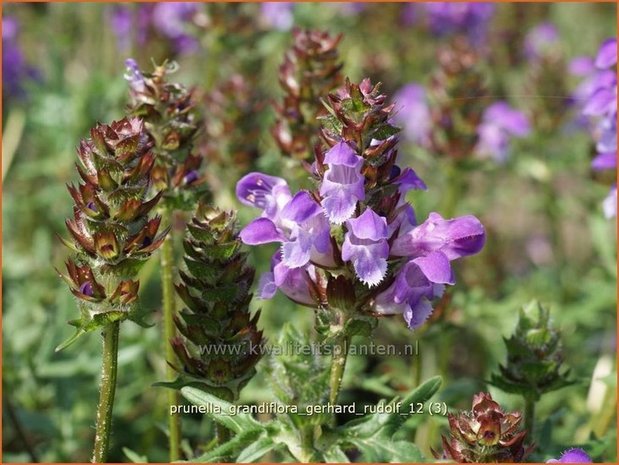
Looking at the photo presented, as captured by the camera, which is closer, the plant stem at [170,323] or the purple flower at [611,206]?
the plant stem at [170,323]

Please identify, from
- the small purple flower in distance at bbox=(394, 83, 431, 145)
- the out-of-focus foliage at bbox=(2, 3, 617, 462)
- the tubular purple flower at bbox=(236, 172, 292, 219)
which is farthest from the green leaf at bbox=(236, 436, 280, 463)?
the small purple flower in distance at bbox=(394, 83, 431, 145)

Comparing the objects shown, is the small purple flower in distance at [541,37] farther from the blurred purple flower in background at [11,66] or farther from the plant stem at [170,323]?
the plant stem at [170,323]

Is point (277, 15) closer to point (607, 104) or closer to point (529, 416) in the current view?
point (607, 104)

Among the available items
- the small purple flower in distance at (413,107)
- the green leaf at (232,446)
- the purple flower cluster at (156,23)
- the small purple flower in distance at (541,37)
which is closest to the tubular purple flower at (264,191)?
the green leaf at (232,446)

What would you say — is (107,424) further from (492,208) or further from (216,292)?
(492,208)

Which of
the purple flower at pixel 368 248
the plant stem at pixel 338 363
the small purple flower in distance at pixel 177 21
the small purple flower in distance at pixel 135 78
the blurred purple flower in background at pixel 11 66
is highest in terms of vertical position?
the small purple flower in distance at pixel 177 21

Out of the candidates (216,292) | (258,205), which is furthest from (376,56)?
(216,292)
